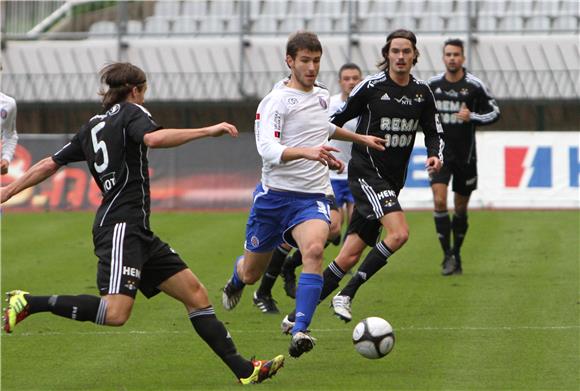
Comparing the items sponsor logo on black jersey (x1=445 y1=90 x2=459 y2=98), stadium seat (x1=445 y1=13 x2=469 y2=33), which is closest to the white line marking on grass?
sponsor logo on black jersey (x1=445 y1=90 x2=459 y2=98)

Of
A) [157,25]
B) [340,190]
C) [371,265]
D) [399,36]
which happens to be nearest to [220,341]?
[371,265]

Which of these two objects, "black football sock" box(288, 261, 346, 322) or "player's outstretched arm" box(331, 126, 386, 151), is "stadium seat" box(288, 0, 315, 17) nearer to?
"black football sock" box(288, 261, 346, 322)

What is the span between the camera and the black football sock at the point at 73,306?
7297 mm

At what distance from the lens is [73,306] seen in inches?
289

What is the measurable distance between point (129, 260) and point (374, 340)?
1730mm

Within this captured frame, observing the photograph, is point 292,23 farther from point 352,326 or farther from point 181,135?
point 181,135

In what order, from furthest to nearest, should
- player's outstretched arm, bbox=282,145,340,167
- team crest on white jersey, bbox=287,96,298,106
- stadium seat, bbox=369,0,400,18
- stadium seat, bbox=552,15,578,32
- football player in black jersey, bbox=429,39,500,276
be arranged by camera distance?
stadium seat, bbox=369,0,400,18, stadium seat, bbox=552,15,578,32, football player in black jersey, bbox=429,39,500,276, team crest on white jersey, bbox=287,96,298,106, player's outstretched arm, bbox=282,145,340,167

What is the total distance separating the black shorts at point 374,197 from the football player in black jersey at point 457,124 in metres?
3.20

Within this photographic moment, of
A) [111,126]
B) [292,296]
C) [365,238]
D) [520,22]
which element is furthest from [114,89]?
[520,22]

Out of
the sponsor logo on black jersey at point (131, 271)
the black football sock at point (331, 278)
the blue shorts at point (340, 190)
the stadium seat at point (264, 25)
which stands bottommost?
the blue shorts at point (340, 190)

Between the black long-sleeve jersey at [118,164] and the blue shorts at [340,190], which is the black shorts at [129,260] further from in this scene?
the blue shorts at [340,190]

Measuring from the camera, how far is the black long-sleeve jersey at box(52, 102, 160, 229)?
24.1ft

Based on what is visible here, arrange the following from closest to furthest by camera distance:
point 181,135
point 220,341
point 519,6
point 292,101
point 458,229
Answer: point 181,135
point 220,341
point 292,101
point 458,229
point 519,6

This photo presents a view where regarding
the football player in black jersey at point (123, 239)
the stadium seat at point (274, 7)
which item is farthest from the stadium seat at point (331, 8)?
the football player in black jersey at point (123, 239)
